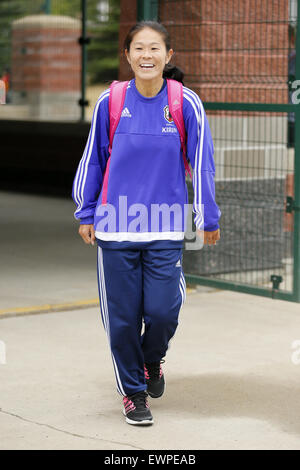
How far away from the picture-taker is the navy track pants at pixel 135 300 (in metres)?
5.05

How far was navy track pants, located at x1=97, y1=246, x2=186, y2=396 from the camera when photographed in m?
5.05

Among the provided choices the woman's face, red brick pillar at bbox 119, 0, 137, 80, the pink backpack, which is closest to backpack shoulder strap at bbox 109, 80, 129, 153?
the pink backpack

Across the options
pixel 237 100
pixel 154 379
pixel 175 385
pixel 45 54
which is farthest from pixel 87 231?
pixel 45 54

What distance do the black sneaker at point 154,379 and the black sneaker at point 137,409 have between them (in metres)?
0.26

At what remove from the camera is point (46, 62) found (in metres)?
26.4

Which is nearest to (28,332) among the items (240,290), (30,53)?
(240,290)

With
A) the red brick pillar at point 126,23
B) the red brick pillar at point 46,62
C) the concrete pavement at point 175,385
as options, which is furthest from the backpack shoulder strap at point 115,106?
the red brick pillar at point 46,62

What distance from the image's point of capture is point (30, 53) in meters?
25.6

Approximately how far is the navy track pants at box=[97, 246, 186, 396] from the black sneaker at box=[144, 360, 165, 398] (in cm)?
24

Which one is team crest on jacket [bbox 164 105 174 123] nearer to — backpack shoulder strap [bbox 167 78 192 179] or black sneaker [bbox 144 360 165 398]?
backpack shoulder strap [bbox 167 78 192 179]

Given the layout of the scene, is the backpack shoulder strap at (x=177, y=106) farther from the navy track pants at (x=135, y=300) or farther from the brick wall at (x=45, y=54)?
the brick wall at (x=45, y=54)

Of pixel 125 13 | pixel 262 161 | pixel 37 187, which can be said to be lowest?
pixel 37 187

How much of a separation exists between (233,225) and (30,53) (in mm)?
17519
